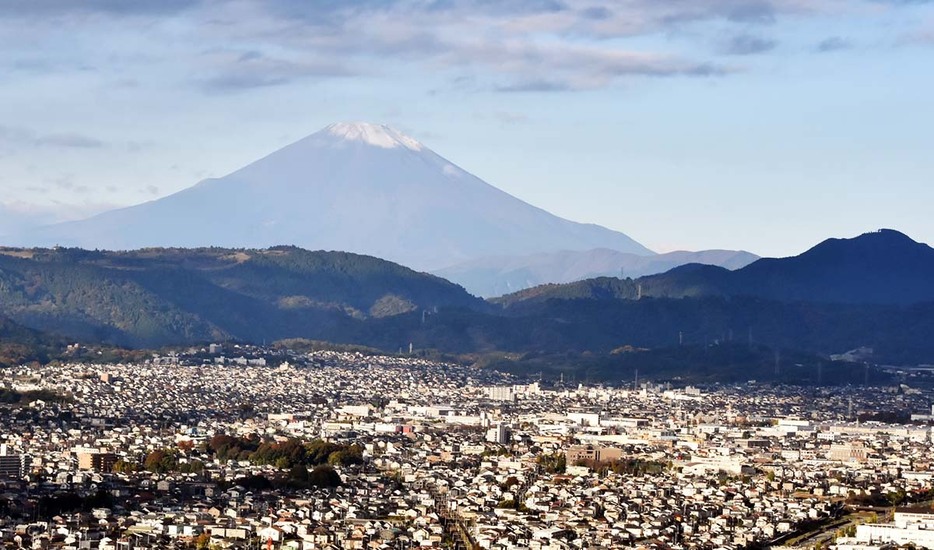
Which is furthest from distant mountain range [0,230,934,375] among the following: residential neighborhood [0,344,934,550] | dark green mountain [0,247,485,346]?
residential neighborhood [0,344,934,550]

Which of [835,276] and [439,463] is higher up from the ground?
[835,276]

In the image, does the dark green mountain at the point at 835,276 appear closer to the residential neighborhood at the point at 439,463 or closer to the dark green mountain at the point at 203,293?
the dark green mountain at the point at 203,293

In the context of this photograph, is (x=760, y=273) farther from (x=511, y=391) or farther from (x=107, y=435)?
(x=107, y=435)

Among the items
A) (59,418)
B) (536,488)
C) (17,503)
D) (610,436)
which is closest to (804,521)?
(536,488)

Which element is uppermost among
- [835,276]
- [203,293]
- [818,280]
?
[835,276]

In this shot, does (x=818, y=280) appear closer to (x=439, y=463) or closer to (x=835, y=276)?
(x=835, y=276)

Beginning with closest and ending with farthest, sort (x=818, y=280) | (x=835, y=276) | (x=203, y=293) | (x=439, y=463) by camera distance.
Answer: (x=439, y=463) → (x=203, y=293) → (x=818, y=280) → (x=835, y=276)

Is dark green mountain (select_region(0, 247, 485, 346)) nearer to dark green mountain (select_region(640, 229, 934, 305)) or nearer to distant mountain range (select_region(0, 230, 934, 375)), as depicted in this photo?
distant mountain range (select_region(0, 230, 934, 375))

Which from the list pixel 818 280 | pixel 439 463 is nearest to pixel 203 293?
pixel 818 280

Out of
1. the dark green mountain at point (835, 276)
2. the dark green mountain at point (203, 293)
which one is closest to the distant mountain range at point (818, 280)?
the dark green mountain at point (835, 276)
